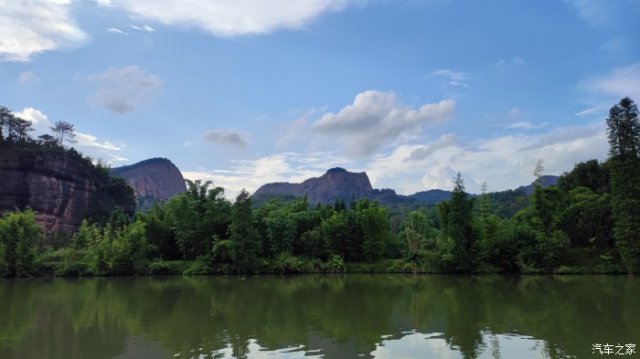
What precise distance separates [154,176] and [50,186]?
91029 mm

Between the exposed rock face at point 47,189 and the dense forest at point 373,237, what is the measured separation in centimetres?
1588

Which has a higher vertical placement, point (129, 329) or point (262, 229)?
point (262, 229)

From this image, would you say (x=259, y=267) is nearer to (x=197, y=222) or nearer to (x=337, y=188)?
(x=197, y=222)

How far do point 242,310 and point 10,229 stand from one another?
95.2 ft

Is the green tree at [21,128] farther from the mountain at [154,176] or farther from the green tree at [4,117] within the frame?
the mountain at [154,176]

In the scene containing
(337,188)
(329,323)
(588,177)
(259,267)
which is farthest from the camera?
(337,188)

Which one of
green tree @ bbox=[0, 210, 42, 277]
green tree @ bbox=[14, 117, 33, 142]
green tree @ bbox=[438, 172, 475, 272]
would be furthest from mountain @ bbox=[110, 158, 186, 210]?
green tree @ bbox=[438, 172, 475, 272]

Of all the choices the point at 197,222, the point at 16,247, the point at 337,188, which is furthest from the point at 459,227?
the point at 337,188

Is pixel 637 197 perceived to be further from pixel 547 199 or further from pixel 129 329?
pixel 129 329

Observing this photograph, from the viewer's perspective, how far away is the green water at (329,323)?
987 centimetres

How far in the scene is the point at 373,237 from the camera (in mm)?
37000

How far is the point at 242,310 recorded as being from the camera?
16.1m

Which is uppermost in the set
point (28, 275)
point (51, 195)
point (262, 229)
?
point (51, 195)

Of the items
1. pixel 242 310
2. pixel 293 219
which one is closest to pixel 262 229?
pixel 293 219
